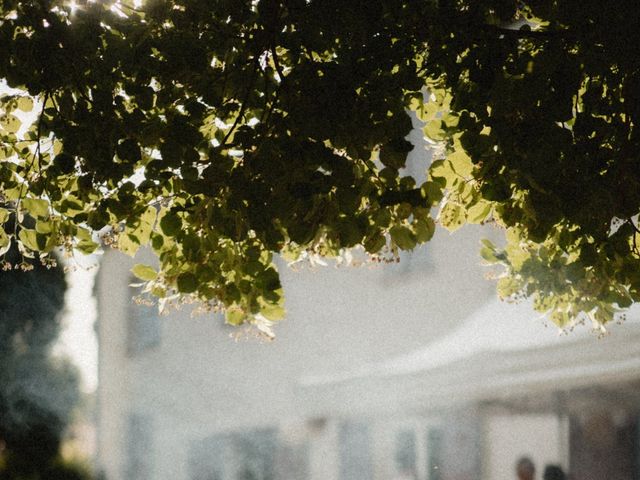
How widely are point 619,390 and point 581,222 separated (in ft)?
13.4

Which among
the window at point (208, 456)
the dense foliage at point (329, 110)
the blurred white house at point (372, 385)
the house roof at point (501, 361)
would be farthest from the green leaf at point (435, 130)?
the window at point (208, 456)

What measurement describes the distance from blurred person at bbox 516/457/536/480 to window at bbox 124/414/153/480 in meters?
3.85

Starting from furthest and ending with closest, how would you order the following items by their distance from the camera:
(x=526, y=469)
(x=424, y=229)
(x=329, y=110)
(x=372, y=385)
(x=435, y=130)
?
(x=526, y=469), (x=372, y=385), (x=435, y=130), (x=424, y=229), (x=329, y=110)

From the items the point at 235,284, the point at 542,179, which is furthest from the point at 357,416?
the point at 542,179

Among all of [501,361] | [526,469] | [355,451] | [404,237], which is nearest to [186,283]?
[404,237]

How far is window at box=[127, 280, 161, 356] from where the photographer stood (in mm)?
7845

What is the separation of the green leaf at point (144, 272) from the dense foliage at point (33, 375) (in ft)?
13.1

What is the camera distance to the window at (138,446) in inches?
310

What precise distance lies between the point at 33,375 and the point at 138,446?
2.05m

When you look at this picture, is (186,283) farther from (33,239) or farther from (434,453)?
(434,453)

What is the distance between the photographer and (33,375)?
625 centimetres

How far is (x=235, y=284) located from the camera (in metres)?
2.11

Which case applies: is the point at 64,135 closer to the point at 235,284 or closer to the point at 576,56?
the point at 235,284

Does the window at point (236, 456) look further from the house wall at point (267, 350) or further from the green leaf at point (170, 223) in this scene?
the green leaf at point (170, 223)
